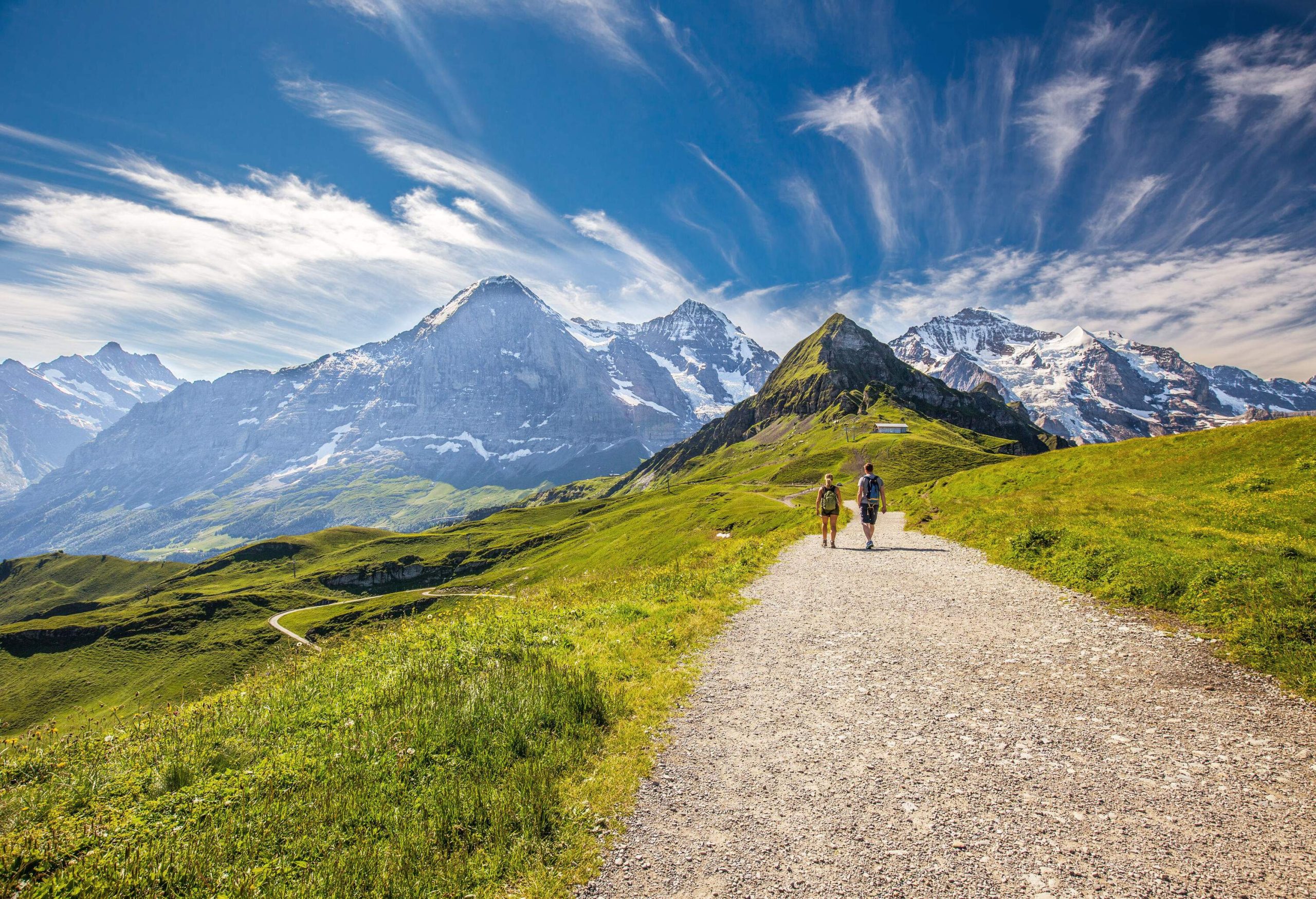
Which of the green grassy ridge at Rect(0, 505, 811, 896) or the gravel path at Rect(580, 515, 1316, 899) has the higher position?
the green grassy ridge at Rect(0, 505, 811, 896)

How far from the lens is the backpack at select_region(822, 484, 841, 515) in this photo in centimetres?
2816

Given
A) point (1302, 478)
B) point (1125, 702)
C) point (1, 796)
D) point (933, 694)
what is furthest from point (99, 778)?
point (1302, 478)

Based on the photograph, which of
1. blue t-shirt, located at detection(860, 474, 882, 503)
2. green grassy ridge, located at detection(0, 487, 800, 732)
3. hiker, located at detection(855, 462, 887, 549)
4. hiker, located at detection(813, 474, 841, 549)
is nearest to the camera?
hiker, located at detection(855, 462, 887, 549)

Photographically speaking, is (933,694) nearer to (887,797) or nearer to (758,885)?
(887,797)

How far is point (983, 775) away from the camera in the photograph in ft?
25.3

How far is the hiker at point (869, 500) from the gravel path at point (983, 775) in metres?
13.3

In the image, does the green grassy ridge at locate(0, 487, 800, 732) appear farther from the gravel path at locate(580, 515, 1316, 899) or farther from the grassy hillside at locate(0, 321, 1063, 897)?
the gravel path at locate(580, 515, 1316, 899)

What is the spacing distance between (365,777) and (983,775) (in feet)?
30.2

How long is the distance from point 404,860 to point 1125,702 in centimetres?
1185

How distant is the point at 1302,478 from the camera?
886 inches

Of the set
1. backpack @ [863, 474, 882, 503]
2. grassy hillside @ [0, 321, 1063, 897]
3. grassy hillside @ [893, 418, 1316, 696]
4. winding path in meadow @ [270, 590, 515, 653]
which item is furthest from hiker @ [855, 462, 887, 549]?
winding path in meadow @ [270, 590, 515, 653]

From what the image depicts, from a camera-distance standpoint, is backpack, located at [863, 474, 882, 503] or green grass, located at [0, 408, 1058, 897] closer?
green grass, located at [0, 408, 1058, 897]

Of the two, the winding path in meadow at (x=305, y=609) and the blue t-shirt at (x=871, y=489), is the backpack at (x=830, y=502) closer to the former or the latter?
the blue t-shirt at (x=871, y=489)

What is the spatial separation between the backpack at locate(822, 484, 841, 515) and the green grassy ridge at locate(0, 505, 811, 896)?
16433 millimetres
